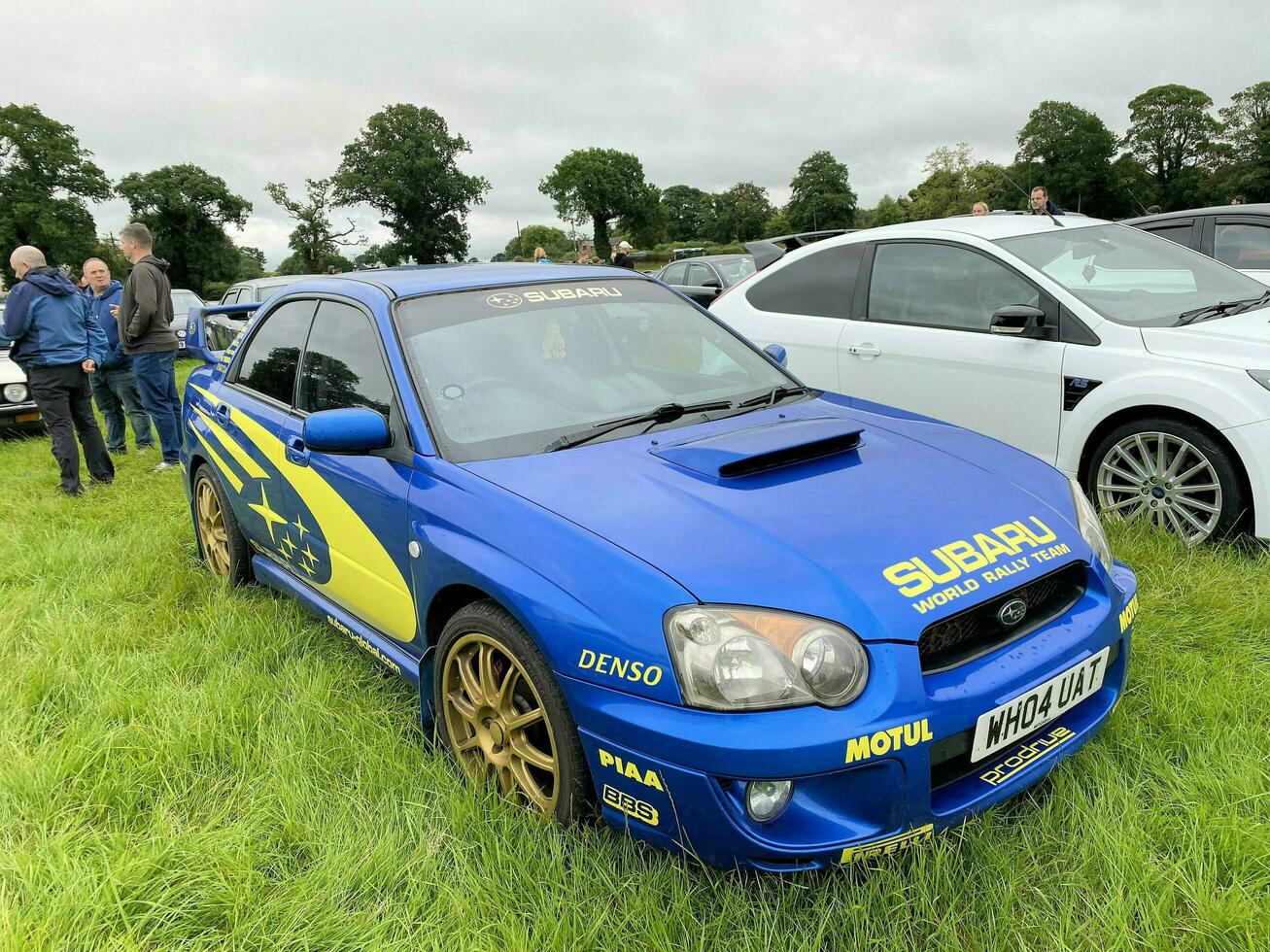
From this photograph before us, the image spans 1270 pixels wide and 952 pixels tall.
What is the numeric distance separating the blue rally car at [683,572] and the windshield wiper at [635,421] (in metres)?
0.01

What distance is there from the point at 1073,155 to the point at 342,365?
78.6 meters

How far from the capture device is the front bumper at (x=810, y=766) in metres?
1.69

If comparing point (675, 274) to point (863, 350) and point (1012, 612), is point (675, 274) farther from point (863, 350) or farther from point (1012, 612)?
point (1012, 612)

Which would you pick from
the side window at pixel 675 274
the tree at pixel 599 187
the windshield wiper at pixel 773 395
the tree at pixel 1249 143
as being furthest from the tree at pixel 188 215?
the tree at pixel 1249 143

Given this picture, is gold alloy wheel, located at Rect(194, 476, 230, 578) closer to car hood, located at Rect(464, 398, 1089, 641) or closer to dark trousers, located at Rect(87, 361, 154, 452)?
car hood, located at Rect(464, 398, 1089, 641)

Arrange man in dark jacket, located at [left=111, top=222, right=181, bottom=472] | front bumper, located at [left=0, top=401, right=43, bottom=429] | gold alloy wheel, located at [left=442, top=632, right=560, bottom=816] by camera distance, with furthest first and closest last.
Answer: front bumper, located at [left=0, top=401, right=43, bottom=429], man in dark jacket, located at [left=111, top=222, right=181, bottom=472], gold alloy wheel, located at [left=442, top=632, right=560, bottom=816]

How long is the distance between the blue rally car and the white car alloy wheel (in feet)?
4.91

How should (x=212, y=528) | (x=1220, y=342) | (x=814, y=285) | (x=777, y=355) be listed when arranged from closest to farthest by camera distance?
(x=777, y=355) → (x=1220, y=342) → (x=212, y=528) → (x=814, y=285)

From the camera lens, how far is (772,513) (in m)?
2.06

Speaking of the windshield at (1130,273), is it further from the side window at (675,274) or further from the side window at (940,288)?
the side window at (675,274)

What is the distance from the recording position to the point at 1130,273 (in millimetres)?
4344

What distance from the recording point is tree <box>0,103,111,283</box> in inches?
1690

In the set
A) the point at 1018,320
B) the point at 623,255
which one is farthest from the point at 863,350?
the point at 623,255

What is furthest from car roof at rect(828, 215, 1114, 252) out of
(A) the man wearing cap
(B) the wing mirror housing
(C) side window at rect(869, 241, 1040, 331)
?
(A) the man wearing cap
